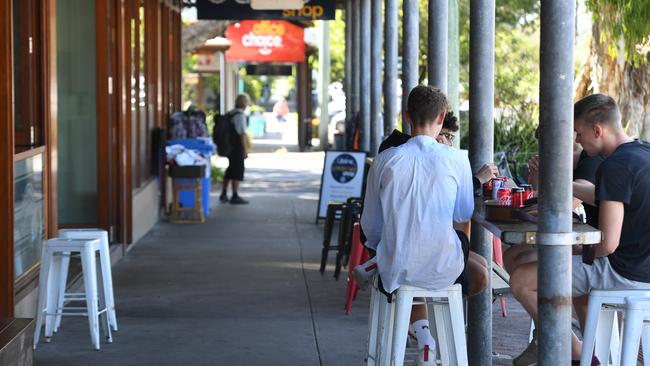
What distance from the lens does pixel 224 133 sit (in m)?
18.4

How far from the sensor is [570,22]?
4801mm

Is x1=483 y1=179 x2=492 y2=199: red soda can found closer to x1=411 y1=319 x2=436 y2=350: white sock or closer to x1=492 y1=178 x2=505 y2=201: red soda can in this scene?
x1=492 y1=178 x2=505 y2=201: red soda can

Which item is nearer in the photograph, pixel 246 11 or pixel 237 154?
pixel 246 11

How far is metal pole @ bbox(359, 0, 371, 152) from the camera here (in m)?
16.7

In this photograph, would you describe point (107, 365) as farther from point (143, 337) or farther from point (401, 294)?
point (401, 294)

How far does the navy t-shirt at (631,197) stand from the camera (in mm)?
5438

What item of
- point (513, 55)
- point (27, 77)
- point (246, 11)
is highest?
point (246, 11)

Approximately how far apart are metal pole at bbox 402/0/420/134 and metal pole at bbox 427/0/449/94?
5.51 ft

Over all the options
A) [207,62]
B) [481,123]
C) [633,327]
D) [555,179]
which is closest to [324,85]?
[207,62]

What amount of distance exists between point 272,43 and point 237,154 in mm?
14003

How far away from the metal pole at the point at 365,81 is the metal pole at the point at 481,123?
978 centimetres

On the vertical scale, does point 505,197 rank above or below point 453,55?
below

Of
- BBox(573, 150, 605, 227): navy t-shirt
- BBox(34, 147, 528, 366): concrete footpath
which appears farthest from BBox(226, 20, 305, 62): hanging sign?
BBox(573, 150, 605, 227): navy t-shirt

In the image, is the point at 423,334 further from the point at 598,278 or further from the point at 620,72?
the point at 620,72
